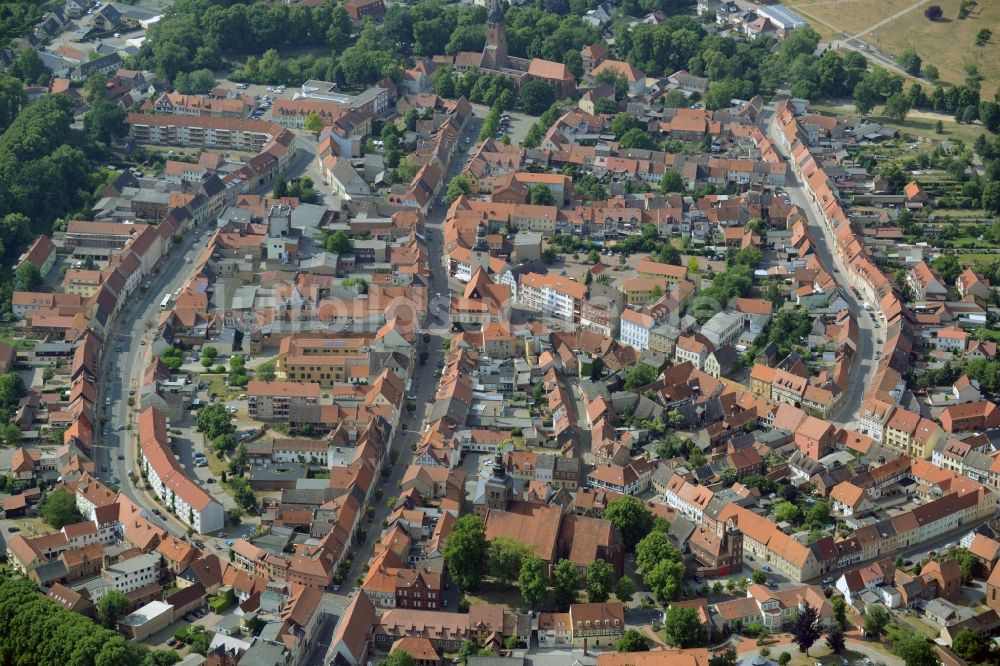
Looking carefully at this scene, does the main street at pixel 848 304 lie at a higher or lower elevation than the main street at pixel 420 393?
higher

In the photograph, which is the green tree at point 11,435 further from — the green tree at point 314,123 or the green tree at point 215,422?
the green tree at point 314,123

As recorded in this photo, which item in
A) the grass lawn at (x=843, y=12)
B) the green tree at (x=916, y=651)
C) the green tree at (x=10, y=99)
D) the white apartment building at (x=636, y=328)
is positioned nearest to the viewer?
the green tree at (x=916, y=651)

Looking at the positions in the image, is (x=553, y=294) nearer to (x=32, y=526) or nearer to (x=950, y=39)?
(x=32, y=526)

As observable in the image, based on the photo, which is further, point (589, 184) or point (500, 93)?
point (500, 93)

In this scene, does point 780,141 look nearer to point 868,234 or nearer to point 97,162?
point 868,234

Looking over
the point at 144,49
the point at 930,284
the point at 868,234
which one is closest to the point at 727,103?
the point at 868,234

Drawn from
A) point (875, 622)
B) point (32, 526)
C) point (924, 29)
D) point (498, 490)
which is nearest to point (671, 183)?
point (498, 490)

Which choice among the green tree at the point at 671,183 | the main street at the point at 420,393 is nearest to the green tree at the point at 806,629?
the main street at the point at 420,393

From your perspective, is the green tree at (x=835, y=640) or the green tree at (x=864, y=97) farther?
the green tree at (x=864, y=97)
